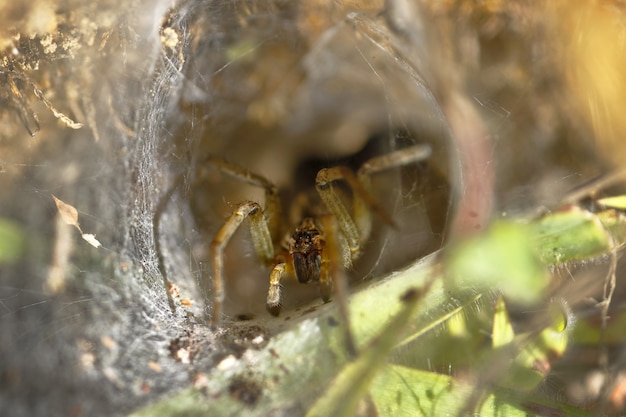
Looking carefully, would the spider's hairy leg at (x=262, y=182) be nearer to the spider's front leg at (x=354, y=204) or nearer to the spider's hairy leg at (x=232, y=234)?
the spider's hairy leg at (x=232, y=234)

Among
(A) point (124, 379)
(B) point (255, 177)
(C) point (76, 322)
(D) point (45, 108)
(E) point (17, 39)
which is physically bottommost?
(A) point (124, 379)

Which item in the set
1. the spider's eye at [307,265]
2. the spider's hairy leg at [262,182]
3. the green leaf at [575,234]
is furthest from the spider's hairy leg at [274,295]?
the green leaf at [575,234]

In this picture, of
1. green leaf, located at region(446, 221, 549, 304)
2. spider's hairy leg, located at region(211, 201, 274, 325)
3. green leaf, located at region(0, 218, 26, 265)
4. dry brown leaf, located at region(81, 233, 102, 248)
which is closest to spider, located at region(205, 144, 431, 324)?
spider's hairy leg, located at region(211, 201, 274, 325)

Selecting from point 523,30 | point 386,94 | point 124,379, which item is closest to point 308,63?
point 386,94

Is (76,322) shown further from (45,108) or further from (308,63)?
(308,63)

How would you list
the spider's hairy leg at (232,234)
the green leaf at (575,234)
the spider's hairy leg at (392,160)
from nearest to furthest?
the green leaf at (575,234)
the spider's hairy leg at (232,234)
the spider's hairy leg at (392,160)

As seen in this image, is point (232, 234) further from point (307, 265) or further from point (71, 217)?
point (71, 217)

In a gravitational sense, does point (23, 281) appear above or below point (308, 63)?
below
